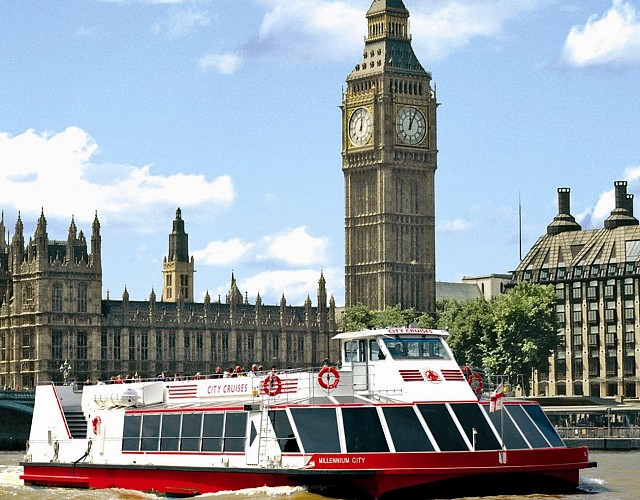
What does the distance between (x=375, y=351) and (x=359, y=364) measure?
706 mm

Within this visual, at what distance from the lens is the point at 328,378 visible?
49.8m

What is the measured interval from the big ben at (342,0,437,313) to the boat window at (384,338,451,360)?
134 metres

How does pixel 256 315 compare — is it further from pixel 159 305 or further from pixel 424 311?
pixel 424 311

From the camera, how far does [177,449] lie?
53.7m

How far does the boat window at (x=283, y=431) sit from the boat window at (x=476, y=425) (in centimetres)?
479

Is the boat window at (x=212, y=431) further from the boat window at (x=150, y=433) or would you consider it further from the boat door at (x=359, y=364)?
the boat door at (x=359, y=364)

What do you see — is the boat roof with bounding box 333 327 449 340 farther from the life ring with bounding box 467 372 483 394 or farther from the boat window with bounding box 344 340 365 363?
the life ring with bounding box 467 372 483 394

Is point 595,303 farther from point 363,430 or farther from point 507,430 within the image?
point 363,430

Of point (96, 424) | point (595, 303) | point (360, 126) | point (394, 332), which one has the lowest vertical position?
point (96, 424)

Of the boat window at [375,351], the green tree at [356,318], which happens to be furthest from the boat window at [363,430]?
the green tree at [356,318]

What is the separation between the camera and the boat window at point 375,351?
50.3 m

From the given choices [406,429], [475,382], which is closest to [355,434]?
[406,429]

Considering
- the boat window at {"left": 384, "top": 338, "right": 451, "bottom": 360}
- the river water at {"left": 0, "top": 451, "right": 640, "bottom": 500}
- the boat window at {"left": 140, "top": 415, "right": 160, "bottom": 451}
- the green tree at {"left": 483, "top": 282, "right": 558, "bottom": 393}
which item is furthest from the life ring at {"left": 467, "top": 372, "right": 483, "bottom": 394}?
the green tree at {"left": 483, "top": 282, "right": 558, "bottom": 393}

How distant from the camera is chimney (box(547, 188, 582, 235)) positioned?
548 ft
